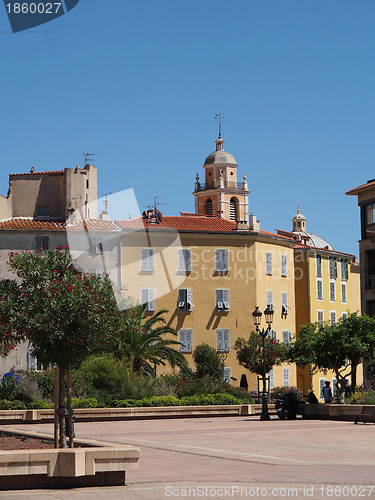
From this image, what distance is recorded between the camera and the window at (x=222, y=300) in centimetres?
6144

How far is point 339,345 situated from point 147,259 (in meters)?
25.0

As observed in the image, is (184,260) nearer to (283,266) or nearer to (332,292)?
(283,266)

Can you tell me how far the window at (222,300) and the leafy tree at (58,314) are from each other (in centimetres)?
4526

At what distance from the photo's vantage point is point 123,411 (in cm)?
3619

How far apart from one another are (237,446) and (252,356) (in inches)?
1323

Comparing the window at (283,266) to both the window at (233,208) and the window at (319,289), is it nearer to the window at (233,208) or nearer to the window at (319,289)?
the window at (319,289)

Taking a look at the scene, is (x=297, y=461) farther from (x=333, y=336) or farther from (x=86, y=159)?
(x=86, y=159)

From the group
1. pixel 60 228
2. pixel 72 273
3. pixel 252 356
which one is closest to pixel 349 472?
pixel 72 273

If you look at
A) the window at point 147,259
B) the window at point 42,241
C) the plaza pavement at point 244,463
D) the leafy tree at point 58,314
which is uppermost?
the window at point 42,241

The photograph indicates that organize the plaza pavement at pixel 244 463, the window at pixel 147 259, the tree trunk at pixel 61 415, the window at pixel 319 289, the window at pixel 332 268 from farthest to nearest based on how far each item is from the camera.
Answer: the window at pixel 332 268, the window at pixel 319 289, the window at pixel 147 259, the tree trunk at pixel 61 415, the plaza pavement at pixel 244 463

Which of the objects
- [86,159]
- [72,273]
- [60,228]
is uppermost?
[86,159]

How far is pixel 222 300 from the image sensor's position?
2434 inches

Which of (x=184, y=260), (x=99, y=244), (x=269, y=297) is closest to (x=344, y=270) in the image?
(x=269, y=297)

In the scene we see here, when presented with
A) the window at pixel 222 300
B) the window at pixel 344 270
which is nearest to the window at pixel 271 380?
the window at pixel 222 300
